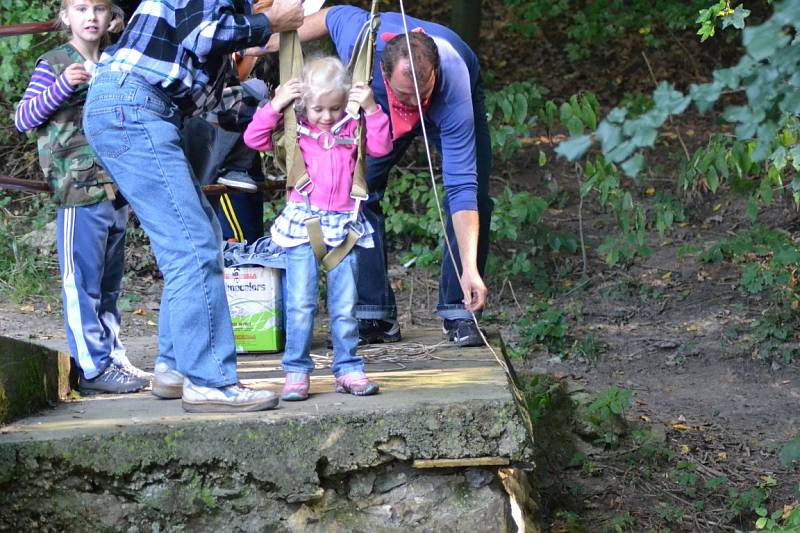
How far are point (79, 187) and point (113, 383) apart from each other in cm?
78

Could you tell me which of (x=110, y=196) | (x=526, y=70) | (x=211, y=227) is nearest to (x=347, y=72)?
(x=211, y=227)

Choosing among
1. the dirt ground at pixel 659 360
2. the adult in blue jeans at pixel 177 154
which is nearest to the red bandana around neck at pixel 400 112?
the adult in blue jeans at pixel 177 154

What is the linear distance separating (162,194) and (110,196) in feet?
2.30

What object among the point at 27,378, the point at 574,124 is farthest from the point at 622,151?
the point at 574,124

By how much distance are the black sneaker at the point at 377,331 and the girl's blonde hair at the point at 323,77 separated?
63.8 inches

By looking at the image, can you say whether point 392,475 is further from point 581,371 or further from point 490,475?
point 581,371

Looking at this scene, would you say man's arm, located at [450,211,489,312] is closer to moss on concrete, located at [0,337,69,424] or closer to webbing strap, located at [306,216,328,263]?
webbing strap, located at [306,216,328,263]

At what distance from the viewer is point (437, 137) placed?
16.5 ft

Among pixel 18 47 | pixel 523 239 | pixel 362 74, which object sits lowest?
pixel 523 239

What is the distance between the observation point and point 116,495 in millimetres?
3600

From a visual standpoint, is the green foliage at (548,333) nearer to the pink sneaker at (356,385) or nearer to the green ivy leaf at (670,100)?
the pink sneaker at (356,385)

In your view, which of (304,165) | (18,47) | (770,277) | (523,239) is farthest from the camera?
(523,239)

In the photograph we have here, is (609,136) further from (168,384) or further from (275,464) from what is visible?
(168,384)

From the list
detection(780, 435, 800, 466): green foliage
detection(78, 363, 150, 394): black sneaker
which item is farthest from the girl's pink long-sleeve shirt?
detection(780, 435, 800, 466): green foliage
